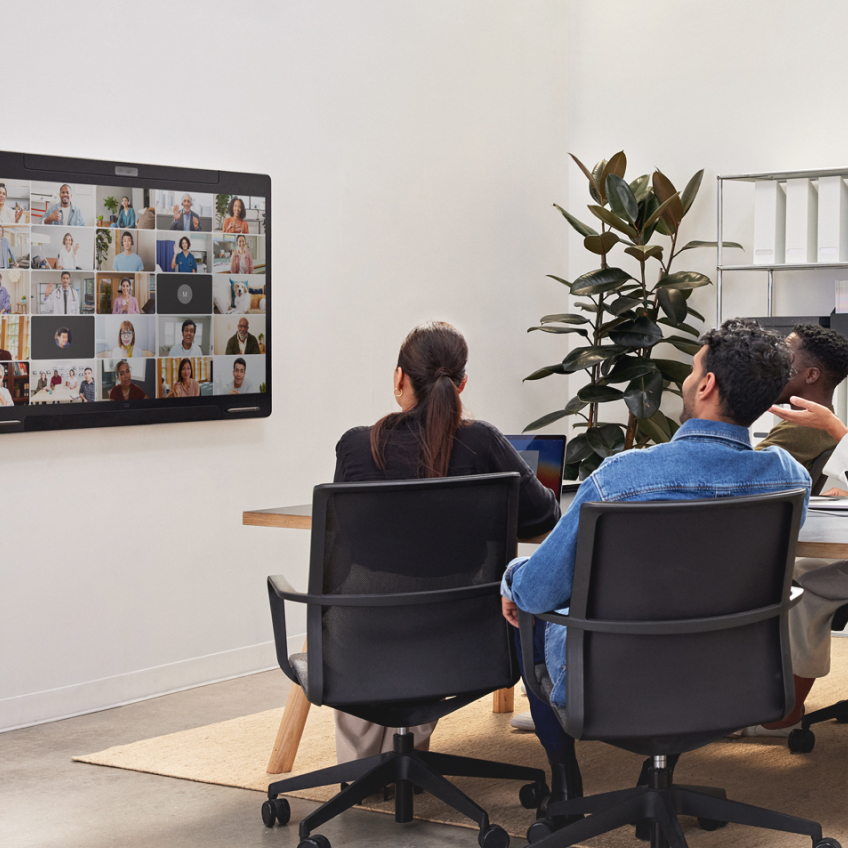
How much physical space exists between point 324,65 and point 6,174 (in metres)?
1.56

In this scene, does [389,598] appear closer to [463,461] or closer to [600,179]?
[463,461]

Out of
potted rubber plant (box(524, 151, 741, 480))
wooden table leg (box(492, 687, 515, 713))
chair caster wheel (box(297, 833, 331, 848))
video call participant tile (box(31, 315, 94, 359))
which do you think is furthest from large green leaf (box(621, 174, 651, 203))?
chair caster wheel (box(297, 833, 331, 848))

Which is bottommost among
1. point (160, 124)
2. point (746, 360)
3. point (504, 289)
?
point (746, 360)

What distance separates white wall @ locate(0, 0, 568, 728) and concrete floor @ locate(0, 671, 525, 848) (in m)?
0.33

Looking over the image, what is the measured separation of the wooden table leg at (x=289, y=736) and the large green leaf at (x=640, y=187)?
3.13 metres

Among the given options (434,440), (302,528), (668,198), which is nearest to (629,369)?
(668,198)

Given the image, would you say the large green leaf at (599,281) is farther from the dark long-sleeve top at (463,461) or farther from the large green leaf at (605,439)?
the dark long-sleeve top at (463,461)

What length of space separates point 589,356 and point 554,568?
10.5 ft

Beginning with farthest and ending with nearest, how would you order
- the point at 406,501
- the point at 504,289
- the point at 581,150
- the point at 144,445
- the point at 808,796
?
the point at 581,150, the point at 504,289, the point at 144,445, the point at 808,796, the point at 406,501

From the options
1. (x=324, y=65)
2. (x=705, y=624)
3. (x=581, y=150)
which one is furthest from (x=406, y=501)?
(x=581, y=150)

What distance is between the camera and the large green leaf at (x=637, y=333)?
5.17m

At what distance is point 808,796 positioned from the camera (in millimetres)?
2975

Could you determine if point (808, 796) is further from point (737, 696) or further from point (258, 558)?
point (258, 558)

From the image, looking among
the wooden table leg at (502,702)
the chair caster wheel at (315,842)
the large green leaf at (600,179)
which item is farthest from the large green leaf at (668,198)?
the chair caster wheel at (315,842)
